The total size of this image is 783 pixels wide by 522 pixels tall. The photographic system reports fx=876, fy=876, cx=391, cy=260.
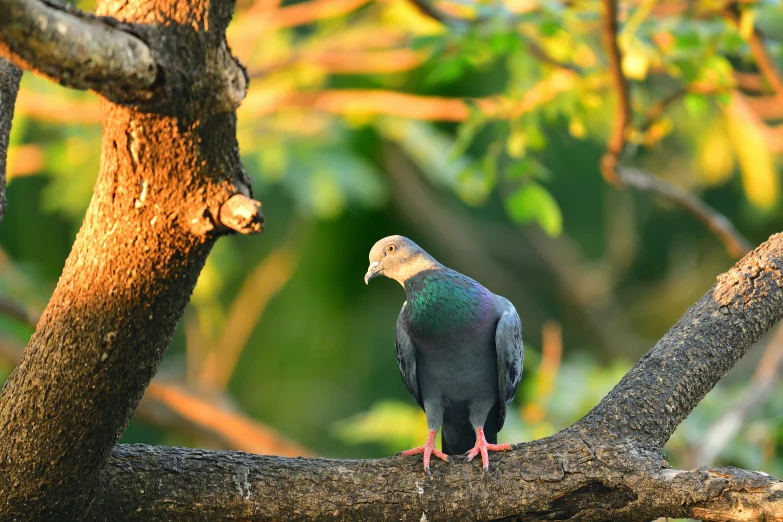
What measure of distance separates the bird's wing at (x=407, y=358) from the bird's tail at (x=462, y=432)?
0.24 meters

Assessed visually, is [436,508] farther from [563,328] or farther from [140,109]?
[563,328]

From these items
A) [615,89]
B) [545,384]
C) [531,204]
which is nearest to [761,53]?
[615,89]

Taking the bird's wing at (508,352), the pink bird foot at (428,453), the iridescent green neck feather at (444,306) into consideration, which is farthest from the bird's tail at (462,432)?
the pink bird foot at (428,453)

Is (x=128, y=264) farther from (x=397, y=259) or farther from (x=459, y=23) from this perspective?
(x=459, y=23)

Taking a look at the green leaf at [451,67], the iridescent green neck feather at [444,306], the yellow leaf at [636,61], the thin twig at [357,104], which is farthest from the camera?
the thin twig at [357,104]

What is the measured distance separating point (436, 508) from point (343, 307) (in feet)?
31.6

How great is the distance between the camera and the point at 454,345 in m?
3.96

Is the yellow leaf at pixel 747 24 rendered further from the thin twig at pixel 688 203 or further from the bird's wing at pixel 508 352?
the bird's wing at pixel 508 352

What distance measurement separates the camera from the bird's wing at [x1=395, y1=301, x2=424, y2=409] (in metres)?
4.09

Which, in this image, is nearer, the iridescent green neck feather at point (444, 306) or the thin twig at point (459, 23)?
the iridescent green neck feather at point (444, 306)

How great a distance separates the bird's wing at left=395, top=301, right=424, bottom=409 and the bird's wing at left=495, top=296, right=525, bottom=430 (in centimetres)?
40

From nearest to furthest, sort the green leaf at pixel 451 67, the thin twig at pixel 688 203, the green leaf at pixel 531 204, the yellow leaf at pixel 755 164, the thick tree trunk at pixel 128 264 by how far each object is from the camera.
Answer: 1. the thick tree trunk at pixel 128 264
2. the green leaf at pixel 451 67
3. the thin twig at pixel 688 203
4. the green leaf at pixel 531 204
5. the yellow leaf at pixel 755 164

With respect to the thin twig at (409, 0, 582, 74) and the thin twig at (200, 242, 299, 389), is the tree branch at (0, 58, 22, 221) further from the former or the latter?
the thin twig at (200, 242, 299, 389)

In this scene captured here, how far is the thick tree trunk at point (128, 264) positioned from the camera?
197 cm
